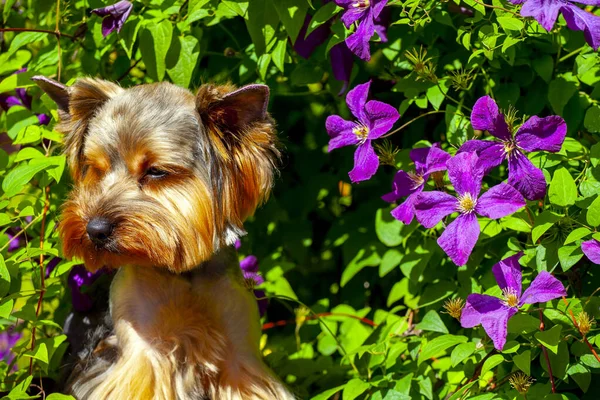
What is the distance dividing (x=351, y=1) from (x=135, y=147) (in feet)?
3.12

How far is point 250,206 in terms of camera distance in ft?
11.8

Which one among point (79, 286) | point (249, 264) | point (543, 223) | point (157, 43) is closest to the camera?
point (543, 223)

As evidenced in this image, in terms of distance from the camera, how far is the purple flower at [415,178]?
3.29 metres

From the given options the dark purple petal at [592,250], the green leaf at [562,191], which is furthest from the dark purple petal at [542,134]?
the dark purple petal at [592,250]

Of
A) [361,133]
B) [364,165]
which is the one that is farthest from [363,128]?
[364,165]

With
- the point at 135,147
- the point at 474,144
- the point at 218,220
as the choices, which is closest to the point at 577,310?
the point at 474,144

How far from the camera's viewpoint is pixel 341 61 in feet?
12.5

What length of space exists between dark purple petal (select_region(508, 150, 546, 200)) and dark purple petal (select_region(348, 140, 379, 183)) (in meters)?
A: 0.51

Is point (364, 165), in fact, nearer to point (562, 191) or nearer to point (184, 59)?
point (562, 191)

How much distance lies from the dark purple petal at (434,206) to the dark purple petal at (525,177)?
0.22 metres

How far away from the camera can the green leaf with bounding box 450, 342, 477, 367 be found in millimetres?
3221

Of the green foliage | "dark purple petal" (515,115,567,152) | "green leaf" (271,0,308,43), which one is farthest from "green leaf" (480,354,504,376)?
"green leaf" (271,0,308,43)

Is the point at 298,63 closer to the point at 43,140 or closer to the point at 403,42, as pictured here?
the point at 403,42

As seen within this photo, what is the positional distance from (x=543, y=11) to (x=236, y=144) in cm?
124
